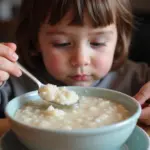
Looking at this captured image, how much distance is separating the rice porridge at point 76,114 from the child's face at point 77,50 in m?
0.21

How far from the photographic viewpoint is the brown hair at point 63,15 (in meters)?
0.98

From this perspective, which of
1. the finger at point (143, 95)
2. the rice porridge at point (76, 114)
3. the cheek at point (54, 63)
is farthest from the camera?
the cheek at point (54, 63)

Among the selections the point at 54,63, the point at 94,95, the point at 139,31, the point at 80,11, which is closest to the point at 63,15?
the point at 80,11

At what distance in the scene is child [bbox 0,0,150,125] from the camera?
97 cm

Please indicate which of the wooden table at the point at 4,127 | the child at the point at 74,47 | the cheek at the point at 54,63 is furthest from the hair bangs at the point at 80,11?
the wooden table at the point at 4,127

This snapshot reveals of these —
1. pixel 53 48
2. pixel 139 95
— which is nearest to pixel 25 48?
pixel 53 48

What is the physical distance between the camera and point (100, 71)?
3.55 ft

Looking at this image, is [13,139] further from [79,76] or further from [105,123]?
[79,76]

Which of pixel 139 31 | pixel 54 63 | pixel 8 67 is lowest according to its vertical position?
pixel 139 31

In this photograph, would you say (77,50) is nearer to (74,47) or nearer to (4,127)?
(74,47)

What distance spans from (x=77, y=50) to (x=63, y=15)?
0.37 feet

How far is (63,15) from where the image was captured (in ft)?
3.21

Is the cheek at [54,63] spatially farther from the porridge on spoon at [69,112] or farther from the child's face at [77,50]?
the porridge on spoon at [69,112]

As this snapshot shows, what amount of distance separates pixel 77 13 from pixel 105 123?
1.36 ft
